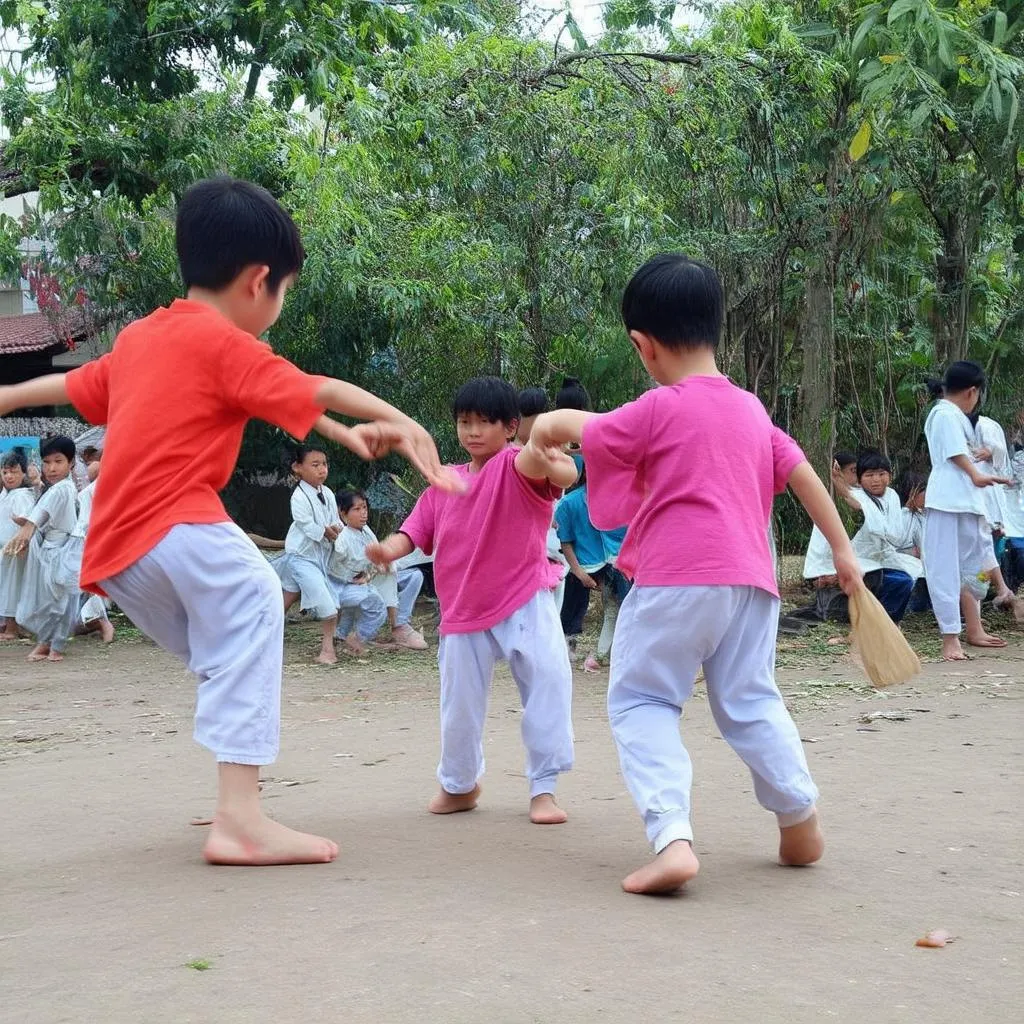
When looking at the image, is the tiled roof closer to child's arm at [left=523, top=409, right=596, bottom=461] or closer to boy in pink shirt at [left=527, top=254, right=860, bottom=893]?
child's arm at [left=523, top=409, right=596, bottom=461]

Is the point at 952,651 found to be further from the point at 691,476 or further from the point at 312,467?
the point at 691,476

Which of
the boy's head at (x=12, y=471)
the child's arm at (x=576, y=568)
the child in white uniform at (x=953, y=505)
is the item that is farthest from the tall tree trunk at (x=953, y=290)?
the boy's head at (x=12, y=471)

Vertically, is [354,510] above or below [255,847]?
above

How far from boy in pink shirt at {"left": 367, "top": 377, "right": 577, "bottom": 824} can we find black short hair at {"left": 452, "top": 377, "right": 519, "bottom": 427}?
0.15 meters

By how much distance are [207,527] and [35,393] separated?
0.69m

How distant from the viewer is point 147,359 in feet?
12.5

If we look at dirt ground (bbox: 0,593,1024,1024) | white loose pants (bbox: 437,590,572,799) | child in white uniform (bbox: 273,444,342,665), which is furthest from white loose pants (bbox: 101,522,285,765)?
child in white uniform (bbox: 273,444,342,665)

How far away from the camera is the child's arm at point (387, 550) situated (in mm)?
4457

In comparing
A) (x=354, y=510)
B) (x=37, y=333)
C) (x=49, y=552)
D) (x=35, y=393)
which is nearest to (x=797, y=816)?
(x=35, y=393)

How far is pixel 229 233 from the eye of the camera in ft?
12.8

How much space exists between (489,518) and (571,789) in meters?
1.14

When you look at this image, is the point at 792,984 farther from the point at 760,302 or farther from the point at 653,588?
the point at 760,302

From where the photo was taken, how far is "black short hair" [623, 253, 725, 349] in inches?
144

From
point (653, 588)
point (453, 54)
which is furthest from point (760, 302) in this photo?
point (653, 588)
